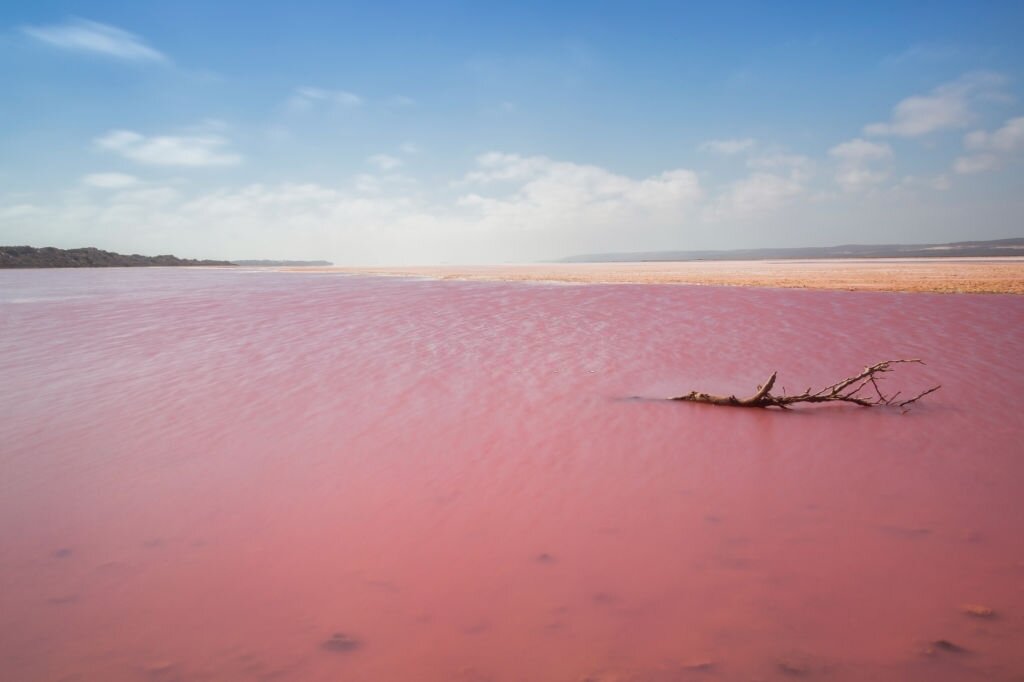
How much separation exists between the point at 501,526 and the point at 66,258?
151 meters

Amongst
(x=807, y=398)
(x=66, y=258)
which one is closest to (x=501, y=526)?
(x=807, y=398)

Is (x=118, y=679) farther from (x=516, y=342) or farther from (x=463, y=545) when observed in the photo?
(x=516, y=342)

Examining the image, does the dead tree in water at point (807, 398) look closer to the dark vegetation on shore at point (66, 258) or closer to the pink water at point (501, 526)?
the pink water at point (501, 526)

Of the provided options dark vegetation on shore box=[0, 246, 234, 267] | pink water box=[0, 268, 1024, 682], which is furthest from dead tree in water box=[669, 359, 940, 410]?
dark vegetation on shore box=[0, 246, 234, 267]

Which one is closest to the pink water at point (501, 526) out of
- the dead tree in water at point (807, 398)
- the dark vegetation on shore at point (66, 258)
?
the dead tree in water at point (807, 398)

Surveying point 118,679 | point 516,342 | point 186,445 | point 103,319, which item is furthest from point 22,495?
point 103,319

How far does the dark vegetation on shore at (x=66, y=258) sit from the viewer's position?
108750 mm

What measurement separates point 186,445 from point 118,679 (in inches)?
147

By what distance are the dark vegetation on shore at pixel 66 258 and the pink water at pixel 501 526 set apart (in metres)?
138

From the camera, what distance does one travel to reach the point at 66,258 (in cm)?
11538

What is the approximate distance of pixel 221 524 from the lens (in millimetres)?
4191

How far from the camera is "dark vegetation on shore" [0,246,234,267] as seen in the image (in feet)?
357

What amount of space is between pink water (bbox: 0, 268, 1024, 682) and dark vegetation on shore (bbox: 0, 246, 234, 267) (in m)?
138

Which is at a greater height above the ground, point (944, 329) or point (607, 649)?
point (944, 329)
